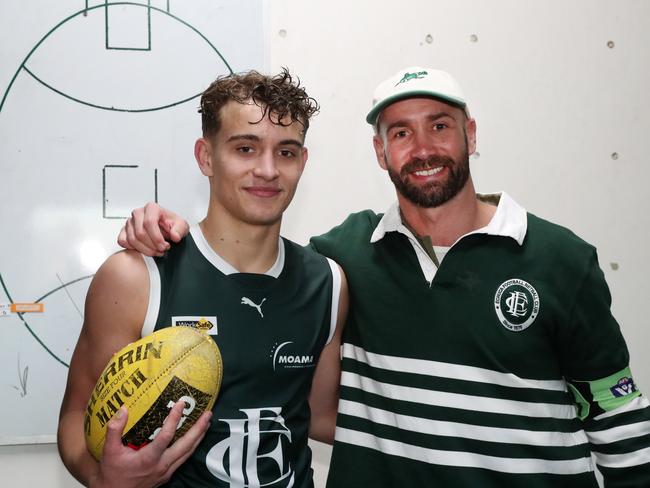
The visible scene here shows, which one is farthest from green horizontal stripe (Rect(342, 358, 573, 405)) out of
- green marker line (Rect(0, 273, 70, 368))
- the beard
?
green marker line (Rect(0, 273, 70, 368))

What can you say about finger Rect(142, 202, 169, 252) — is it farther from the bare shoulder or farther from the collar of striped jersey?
the collar of striped jersey

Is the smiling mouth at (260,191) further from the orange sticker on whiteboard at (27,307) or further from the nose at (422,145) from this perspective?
the orange sticker on whiteboard at (27,307)

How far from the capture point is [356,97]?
1515 millimetres

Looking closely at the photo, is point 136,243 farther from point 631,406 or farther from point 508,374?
point 631,406

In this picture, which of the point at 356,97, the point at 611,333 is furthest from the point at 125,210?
the point at 611,333

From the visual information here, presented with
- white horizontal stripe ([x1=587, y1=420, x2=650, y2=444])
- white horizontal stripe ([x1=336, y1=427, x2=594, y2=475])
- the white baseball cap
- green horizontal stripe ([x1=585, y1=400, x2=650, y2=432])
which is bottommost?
white horizontal stripe ([x1=336, y1=427, x2=594, y2=475])

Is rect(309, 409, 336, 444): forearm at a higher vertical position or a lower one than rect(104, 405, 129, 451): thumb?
lower

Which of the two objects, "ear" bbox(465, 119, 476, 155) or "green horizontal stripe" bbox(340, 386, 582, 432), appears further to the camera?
"ear" bbox(465, 119, 476, 155)

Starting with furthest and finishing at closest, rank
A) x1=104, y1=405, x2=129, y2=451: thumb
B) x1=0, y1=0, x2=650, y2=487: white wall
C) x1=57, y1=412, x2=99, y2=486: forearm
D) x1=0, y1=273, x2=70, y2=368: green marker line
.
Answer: x1=0, y1=0, x2=650, y2=487: white wall, x1=0, y1=273, x2=70, y2=368: green marker line, x1=57, y1=412, x2=99, y2=486: forearm, x1=104, y1=405, x2=129, y2=451: thumb

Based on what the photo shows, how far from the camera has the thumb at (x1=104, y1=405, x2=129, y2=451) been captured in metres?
0.79

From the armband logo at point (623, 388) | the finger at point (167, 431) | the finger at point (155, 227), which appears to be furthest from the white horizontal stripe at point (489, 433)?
the finger at point (155, 227)

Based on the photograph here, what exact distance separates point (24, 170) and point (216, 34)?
1.93 feet

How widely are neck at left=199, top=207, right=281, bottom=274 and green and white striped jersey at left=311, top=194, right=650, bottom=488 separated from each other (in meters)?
0.29

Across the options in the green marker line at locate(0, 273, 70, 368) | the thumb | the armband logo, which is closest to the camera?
the thumb
